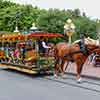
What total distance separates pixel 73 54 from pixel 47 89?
2.79 metres

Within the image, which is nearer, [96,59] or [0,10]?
[96,59]

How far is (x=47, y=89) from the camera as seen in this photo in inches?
560

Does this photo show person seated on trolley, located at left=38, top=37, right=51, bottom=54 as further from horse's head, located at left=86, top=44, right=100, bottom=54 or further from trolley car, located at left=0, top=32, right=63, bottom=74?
horse's head, located at left=86, top=44, right=100, bottom=54

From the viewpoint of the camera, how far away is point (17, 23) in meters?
A: 49.1

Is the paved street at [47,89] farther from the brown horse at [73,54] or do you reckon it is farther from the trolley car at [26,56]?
the trolley car at [26,56]

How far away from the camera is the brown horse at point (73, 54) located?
1574cm

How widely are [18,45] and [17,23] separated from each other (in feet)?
91.9

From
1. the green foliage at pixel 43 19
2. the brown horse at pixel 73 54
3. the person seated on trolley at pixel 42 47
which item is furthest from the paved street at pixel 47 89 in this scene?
the green foliage at pixel 43 19

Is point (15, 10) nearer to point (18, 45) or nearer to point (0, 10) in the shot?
point (0, 10)

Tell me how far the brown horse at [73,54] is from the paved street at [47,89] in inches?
26.7

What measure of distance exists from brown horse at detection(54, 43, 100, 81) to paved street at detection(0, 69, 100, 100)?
68 centimetres

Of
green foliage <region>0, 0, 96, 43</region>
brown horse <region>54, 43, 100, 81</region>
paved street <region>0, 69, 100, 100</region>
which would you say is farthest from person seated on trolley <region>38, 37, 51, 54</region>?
green foliage <region>0, 0, 96, 43</region>

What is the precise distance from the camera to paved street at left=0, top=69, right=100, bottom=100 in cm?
1249

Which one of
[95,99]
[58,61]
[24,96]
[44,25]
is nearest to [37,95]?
[24,96]
